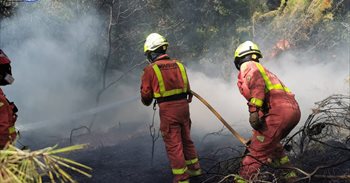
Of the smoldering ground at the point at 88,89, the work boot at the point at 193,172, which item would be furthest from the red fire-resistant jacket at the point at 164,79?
the smoldering ground at the point at 88,89

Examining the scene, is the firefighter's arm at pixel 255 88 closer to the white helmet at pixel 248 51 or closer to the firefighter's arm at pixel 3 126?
the white helmet at pixel 248 51

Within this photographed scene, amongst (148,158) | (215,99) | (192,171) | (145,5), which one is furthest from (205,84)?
(192,171)

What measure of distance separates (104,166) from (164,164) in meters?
0.91

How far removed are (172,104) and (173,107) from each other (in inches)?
1.5

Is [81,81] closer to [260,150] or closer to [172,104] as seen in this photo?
[172,104]

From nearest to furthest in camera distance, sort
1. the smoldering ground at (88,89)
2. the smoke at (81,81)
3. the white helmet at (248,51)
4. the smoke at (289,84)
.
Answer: the white helmet at (248,51) → the smoldering ground at (88,89) → the smoke at (289,84) → the smoke at (81,81)

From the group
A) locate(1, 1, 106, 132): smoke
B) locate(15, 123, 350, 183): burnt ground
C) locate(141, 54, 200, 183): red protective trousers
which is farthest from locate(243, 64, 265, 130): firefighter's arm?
locate(1, 1, 106, 132): smoke

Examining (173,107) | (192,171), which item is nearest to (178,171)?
(192,171)

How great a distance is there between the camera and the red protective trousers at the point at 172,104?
4.48 m

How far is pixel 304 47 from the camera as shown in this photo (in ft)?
45.0

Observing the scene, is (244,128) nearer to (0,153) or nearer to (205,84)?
(205,84)

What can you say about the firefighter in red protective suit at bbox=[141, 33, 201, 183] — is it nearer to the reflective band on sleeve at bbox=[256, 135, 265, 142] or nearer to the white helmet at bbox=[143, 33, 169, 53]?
the white helmet at bbox=[143, 33, 169, 53]

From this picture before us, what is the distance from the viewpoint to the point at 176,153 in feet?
14.7

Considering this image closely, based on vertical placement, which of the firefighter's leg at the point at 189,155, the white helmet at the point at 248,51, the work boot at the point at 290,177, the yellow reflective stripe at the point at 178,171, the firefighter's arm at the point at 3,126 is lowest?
the work boot at the point at 290,177
